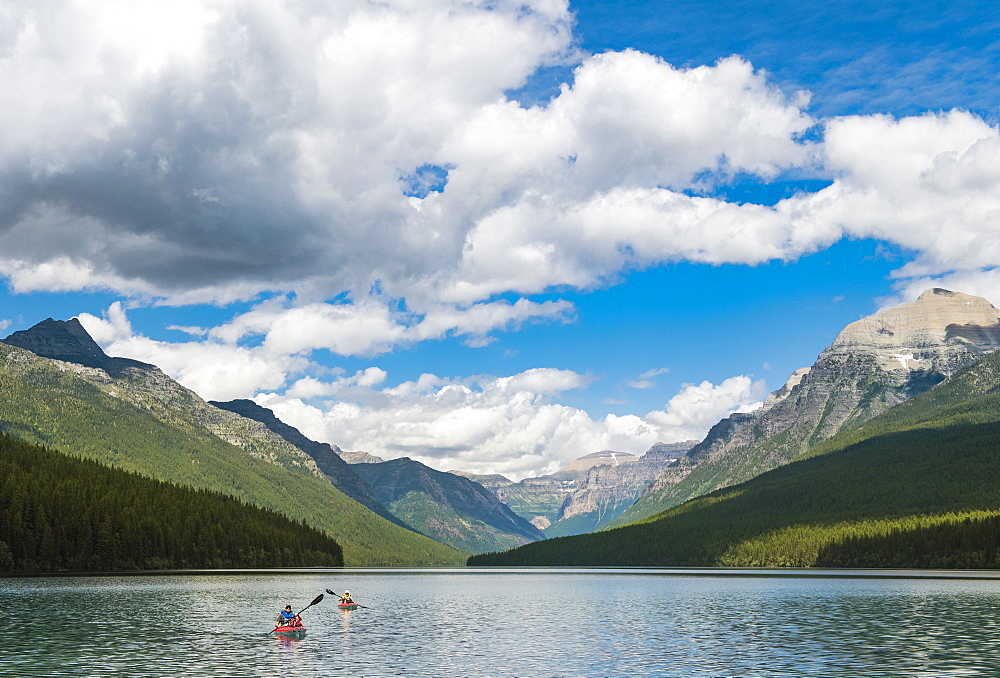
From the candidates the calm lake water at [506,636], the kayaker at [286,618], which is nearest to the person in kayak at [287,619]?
the kayaker at [286,618]

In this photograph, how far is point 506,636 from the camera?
86625 mm

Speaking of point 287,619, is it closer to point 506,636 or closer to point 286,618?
point 286,618

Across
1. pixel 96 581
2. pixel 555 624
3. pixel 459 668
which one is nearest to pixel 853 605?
pixel 555 624

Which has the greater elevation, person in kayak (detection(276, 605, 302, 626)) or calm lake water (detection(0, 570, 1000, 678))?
person in kayak (detection(276, 605, 302, 626))

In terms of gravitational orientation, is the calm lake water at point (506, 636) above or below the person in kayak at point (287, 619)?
below

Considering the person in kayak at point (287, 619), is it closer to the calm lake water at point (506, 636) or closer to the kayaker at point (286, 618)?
the kayaker at point (286, 618)

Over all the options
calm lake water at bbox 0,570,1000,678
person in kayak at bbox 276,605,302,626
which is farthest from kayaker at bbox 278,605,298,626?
calm lake water at bbox 0,570,1000,678

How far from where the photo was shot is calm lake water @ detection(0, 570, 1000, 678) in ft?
206

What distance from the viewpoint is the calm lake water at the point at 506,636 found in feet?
206

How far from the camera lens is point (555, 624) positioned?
10038cm

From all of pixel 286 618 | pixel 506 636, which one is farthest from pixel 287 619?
pixel 506 636

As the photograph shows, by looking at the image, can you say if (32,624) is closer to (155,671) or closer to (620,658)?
(155,671)

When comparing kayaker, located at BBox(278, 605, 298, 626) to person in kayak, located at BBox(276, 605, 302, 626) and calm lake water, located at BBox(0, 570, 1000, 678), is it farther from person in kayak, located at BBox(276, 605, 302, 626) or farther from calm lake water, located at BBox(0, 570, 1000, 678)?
calm lake water, located at BBox(0, 570, 1000, 678)

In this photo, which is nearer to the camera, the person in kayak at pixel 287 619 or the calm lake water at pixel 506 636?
the calm lake water at pixel 506 636
